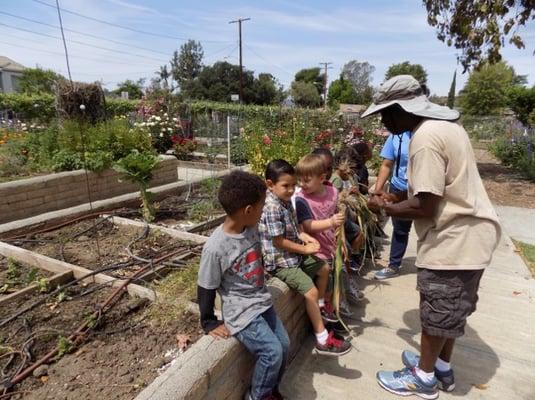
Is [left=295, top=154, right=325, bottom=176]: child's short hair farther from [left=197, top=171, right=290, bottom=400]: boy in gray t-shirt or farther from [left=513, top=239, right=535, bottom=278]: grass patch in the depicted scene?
[left=513, top=239, right=535, bottom=278]: grass patch

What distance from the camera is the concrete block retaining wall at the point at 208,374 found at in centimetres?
172

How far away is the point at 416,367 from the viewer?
8.09 feet

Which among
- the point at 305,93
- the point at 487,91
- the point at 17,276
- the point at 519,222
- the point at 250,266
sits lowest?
the point at 519,222

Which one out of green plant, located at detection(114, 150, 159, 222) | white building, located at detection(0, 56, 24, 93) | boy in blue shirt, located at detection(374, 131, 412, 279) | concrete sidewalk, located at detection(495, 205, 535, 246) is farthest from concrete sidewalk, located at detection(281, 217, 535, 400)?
white building, located at detection(0, 56, 24, 93)

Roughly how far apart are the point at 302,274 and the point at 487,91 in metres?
47.6

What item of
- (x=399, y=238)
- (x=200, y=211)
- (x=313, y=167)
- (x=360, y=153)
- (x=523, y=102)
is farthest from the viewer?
(x=523, y=102)

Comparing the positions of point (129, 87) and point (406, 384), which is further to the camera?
point (129, 87)

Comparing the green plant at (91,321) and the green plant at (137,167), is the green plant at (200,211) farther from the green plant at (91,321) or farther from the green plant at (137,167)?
the green plant at (91,321)

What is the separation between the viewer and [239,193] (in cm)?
195

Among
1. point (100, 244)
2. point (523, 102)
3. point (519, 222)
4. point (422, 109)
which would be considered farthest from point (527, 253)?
point (523, 102)

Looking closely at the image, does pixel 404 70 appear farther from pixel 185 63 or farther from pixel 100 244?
pixel 100 244

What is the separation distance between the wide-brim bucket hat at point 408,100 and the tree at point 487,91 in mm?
45706

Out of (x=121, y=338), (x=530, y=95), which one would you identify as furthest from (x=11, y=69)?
(x=121, y=338)

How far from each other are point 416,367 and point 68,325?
2496 mm
